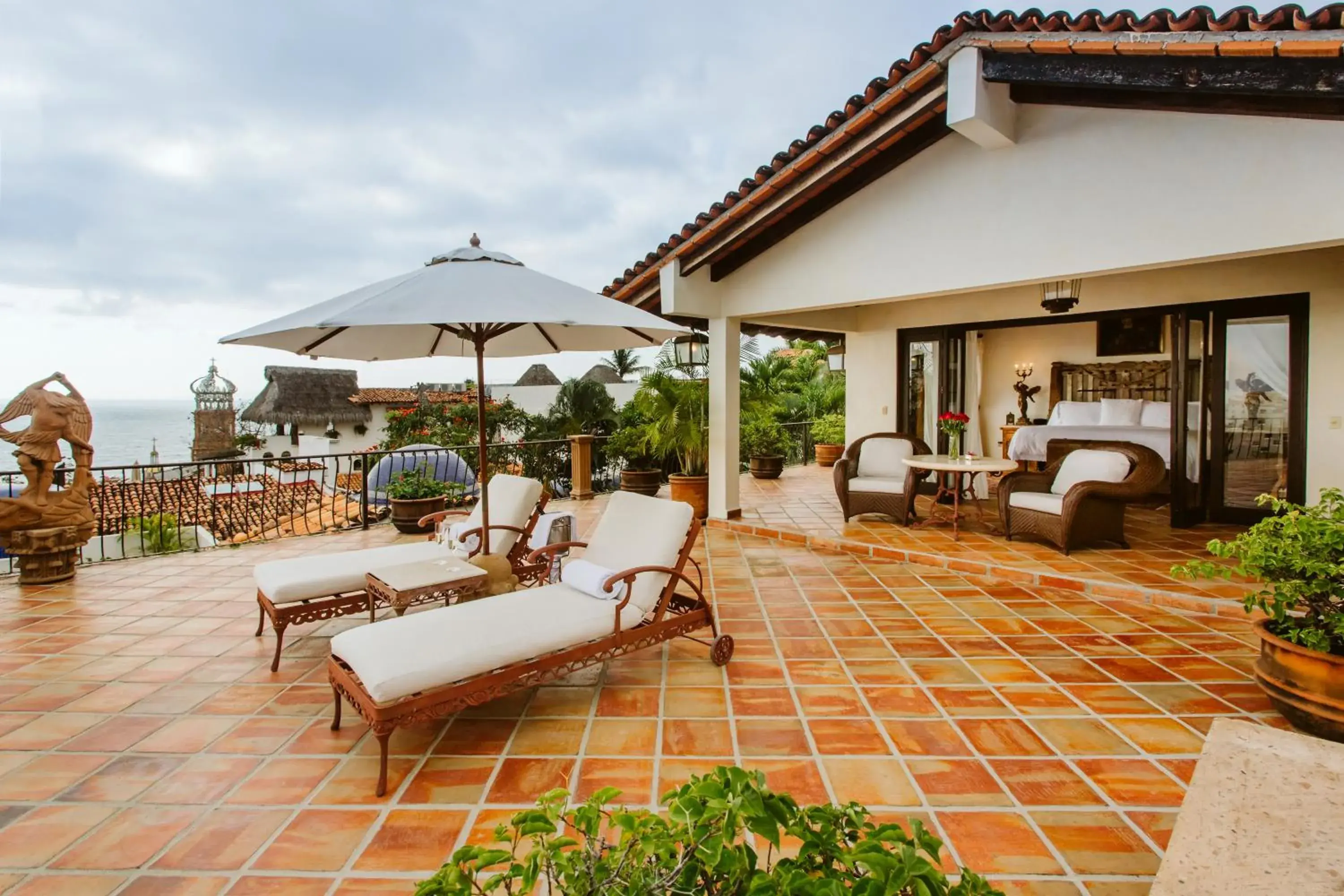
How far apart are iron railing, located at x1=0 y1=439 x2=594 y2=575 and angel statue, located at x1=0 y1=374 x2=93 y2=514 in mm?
214

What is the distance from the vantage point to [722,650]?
12.3 ft

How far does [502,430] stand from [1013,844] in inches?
553

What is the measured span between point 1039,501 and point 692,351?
4.41 m

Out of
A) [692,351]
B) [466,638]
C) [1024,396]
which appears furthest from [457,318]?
[1024,396]

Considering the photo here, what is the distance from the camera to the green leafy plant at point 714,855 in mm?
876

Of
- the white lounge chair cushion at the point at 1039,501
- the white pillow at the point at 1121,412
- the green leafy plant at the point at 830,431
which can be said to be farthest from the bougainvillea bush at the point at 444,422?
the white pillow at the point at 1121,412

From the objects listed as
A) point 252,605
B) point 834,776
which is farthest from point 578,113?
point 834,776

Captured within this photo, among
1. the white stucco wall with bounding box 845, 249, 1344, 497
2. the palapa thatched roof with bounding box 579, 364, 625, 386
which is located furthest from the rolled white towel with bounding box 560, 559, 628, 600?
the palapa thatched roof with bounding box 579, 364, 625, 386

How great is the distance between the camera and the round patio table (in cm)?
647

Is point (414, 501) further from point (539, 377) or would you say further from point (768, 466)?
point (539, 377)

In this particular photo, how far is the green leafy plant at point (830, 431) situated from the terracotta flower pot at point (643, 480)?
5.15 meters

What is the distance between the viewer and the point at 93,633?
173 inches

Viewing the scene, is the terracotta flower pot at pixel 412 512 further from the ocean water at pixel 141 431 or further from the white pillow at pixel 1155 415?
the white pillow at pixel 1155 415

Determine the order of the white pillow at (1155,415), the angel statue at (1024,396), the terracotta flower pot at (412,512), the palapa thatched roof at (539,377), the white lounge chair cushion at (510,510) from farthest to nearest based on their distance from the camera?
the palapa thatched roof at (539,377) → the angel statue at (1024,396) → the white pillow at (1155,415) → the terracotta flower pot at (412,512) → the white lounge chair cushion at (510,510)
